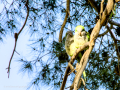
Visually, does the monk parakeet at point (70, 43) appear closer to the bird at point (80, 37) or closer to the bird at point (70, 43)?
the bird at point (70, 43)

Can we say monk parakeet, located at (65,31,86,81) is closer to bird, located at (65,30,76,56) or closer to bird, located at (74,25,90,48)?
bird, located at (65,30,76,56)

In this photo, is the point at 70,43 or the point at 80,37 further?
the point at 70,43

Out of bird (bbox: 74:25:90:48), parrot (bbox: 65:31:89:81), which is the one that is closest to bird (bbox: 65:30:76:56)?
parrot (bbox: 65:31:89:81)

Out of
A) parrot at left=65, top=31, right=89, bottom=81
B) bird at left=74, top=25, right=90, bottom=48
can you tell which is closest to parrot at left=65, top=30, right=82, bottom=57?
parrot at left=65, top=31, right=89, bottom=81

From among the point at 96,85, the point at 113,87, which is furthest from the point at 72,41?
the point at 113,87

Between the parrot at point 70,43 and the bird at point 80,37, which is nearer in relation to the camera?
the bird at point 80,37

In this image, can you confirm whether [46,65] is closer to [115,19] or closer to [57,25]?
[57,25]

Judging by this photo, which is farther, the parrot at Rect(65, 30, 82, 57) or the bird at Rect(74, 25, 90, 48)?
the parrot at Rect(65, 30, 82, 57)

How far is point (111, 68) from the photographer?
218 centimetres

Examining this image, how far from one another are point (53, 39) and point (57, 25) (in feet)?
0.60

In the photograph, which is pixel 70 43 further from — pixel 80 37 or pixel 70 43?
pixel 80 37

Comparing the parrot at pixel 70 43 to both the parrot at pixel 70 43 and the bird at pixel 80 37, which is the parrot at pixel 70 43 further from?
the bird at pixel 80 37

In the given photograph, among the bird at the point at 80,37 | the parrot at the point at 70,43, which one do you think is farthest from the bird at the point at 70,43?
the bird at the point at 80,37

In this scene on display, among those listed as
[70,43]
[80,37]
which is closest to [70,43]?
[70,43]
